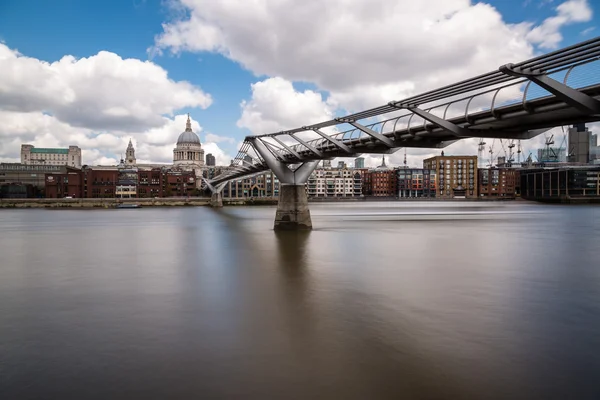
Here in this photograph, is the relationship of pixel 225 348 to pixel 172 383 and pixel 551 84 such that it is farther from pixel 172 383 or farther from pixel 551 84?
pixel 551 84

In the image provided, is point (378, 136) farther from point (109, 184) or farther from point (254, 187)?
point (254, 187)

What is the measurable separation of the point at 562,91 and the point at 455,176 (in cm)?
18136

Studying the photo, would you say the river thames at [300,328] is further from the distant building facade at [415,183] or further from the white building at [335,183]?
the distant building facade at [415,183]

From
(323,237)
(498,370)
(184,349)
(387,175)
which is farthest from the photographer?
(387,175)

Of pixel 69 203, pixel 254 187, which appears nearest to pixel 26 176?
pixel 69 203

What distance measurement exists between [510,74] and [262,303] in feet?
37.0

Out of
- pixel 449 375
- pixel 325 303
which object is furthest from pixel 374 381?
pixel 325 303

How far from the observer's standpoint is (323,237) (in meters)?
37.1

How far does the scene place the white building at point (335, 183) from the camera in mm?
185125

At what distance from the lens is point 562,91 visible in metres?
13.9

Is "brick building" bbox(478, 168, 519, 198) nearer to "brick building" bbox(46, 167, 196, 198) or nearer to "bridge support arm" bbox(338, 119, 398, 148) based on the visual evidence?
"brick building" bbox(46, 167, 196, 198)

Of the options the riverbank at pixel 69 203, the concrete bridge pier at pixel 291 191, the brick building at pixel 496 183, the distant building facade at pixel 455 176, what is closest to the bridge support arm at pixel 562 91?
the concrete bridge pier at pixel 291 191

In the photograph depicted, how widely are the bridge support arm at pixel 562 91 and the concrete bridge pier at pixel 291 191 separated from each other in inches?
1076

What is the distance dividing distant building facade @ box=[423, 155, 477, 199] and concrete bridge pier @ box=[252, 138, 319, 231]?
6040 inches
